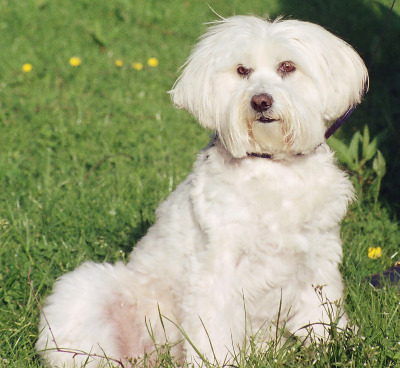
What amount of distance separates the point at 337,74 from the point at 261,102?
41 cm

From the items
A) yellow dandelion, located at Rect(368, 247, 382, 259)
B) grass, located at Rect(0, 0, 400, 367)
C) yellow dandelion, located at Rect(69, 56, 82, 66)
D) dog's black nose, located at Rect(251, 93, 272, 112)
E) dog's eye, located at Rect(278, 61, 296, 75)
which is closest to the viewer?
dog's black nose, located at Rect(251, 93, 272, 112)

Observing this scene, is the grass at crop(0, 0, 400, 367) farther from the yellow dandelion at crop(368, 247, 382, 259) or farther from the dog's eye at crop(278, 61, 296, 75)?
the dog's eye at crop(278, 61, 296, 75)

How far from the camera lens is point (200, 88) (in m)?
3.37

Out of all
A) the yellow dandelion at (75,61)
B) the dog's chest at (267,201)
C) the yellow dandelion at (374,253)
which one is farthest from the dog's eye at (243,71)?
the yellow dandelion at (75,61)

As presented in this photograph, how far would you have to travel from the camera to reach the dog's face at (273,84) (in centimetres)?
320

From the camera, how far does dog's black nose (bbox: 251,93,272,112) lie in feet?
10.3

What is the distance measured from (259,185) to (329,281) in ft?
1.99

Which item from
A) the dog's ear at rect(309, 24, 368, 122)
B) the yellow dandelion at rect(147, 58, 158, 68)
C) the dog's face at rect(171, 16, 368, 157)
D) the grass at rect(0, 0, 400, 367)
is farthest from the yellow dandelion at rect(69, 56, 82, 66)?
the dog's ear at rect(309, 24, 368, 122)

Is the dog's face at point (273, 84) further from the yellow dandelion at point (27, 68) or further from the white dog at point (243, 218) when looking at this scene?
the yellow dandelion at point (27, 68)

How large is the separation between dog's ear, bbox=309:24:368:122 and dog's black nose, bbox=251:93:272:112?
11.2 inches

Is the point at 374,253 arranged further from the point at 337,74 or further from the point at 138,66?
the point at 138,66

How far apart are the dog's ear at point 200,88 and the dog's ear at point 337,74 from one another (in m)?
0.51

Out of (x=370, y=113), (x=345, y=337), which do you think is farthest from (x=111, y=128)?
(x=345, y=337)

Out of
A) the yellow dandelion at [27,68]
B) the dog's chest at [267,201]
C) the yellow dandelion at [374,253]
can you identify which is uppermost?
the dog's chest at [267,201]
